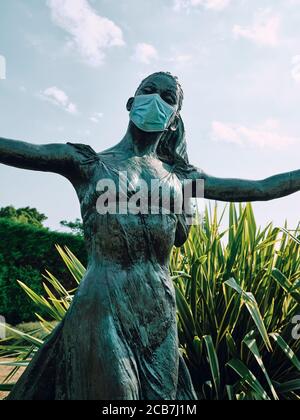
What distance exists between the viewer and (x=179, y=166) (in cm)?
208

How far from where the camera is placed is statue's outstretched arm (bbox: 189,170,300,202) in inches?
82.0

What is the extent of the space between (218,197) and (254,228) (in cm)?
251

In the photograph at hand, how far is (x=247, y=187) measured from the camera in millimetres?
2082

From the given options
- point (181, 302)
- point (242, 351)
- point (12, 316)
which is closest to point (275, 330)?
point (242, 351)

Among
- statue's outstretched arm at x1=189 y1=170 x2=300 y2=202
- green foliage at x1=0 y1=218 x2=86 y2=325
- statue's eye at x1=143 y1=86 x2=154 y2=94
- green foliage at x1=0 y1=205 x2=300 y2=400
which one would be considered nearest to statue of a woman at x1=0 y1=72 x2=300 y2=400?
statue's eye at x1=143 y1=86 x2=154 y2=94

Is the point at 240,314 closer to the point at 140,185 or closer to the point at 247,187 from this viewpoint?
the point at 247,187

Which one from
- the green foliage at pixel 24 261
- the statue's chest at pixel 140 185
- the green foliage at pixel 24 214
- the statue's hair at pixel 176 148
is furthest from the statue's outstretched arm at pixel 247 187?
the green foliage at pixel 24 214

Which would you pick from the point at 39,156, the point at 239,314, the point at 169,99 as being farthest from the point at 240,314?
the point at 39,156

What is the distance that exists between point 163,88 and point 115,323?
38.4 inches

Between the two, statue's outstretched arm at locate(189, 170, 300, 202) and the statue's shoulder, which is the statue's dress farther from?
statue's outstretched arm at locate(189, 170, 300, 202)

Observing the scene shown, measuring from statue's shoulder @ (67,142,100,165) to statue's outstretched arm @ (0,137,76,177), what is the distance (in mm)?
19

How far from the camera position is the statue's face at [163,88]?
1998 millimetres

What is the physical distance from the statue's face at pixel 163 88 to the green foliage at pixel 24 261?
28.7 feet
